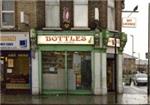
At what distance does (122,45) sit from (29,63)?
6.26 m

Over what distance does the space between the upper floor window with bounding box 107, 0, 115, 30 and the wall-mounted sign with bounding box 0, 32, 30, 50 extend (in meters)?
5.38

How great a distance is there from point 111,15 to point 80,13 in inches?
98.5

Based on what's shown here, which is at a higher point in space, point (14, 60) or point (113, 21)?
point (113, 21)

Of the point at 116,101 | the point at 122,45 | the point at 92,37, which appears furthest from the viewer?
the point at 122,45

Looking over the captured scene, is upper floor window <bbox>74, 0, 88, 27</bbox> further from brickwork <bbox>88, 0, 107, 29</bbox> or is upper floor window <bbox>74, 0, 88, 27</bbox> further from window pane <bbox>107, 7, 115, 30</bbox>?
window pane <bbox>107, 7, 115, 30</bbox>

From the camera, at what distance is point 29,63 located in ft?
115

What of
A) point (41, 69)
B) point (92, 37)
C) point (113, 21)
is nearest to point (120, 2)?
point (113, 21)

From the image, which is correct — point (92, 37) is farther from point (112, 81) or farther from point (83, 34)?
point (112, 81)

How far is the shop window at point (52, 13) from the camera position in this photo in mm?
34938

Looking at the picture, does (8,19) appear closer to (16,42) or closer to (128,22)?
(16,42)

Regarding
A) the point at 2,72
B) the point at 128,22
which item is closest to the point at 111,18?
the point at 128,22

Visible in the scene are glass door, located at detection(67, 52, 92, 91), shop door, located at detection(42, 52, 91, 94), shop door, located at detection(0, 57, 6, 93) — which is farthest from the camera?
shop door, located at detection(0, 57, 6, 93)

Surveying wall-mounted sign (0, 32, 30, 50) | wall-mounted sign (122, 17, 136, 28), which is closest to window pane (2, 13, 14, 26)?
wall-mounted sign (0, 32, 30, 50)

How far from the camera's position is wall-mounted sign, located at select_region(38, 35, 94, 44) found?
113 ft
